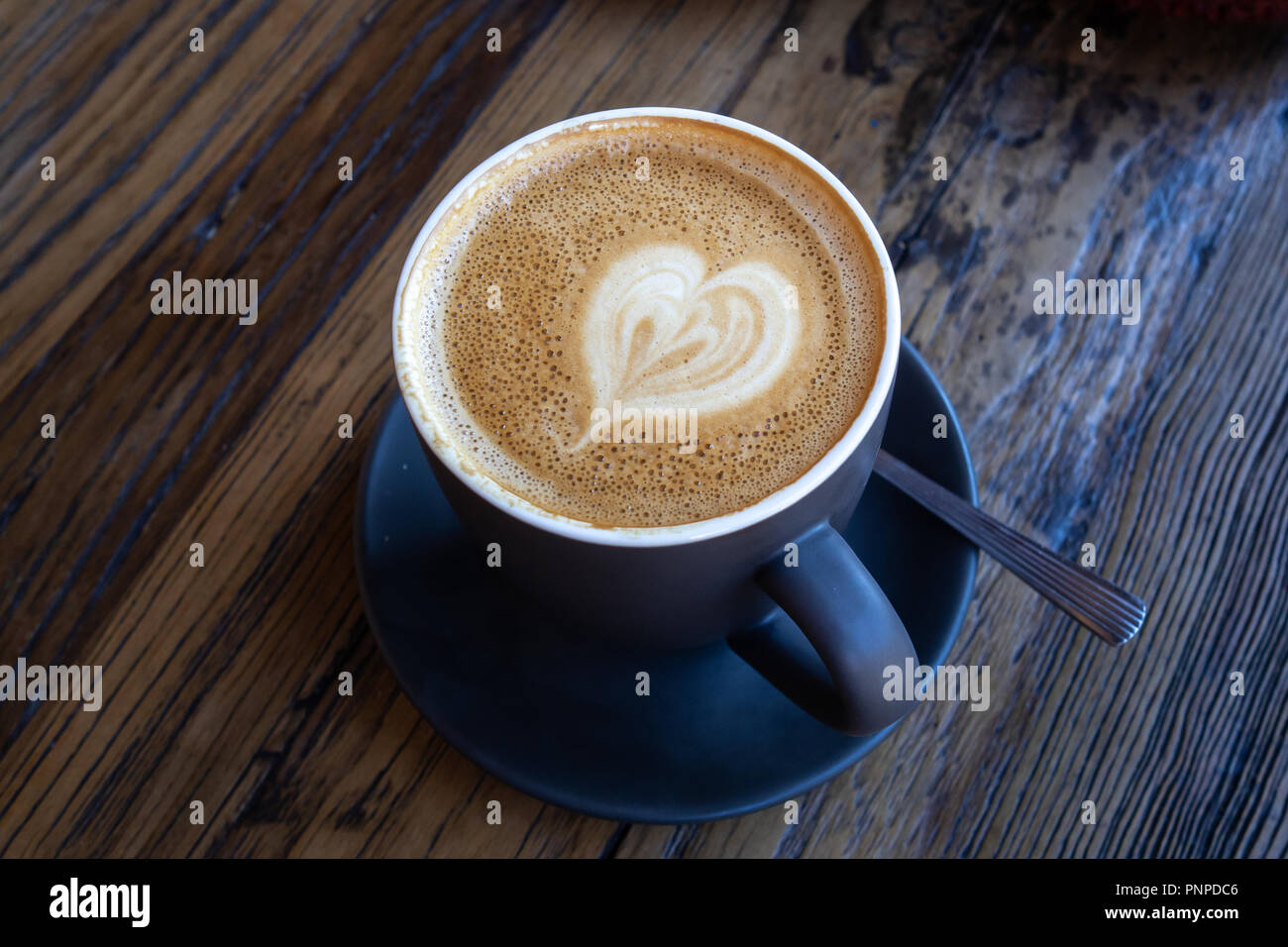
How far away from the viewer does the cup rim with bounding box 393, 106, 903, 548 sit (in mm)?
581

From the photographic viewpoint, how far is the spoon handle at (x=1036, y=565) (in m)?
0.74

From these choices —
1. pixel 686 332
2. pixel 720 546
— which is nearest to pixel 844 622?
pixel 720 546

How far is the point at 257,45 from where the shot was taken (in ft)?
3.35

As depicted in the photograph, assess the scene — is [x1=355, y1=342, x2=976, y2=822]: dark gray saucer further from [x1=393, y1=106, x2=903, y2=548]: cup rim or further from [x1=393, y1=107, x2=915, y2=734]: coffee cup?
[x1=393, y1=106, x2=903, y2=548]: cup rim

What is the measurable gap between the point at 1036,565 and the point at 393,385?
0.56m

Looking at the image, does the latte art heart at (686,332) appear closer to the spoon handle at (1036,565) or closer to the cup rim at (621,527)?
the cup rim at (621,527)

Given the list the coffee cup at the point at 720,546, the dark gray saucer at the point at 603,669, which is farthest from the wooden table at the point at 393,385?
the coffee cup at the point at 720,546

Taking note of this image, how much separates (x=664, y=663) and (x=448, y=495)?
0.23 m

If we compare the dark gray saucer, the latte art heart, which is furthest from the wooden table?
the latte art heart

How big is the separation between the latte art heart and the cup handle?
0.11 m
